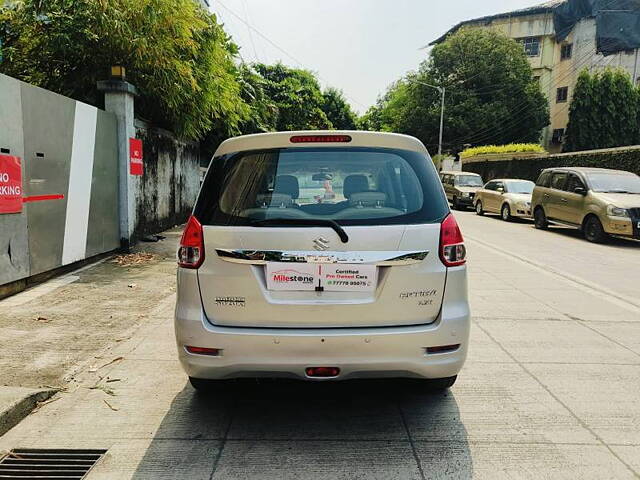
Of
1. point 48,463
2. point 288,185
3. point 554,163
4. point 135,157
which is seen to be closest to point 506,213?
point 554,163

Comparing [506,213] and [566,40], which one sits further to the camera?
[566,40]

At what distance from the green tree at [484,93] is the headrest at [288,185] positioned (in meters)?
42.9

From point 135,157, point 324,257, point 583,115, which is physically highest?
point 583,115

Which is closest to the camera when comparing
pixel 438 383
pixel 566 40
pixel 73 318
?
pixel 438 383

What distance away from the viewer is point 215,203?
124 inches

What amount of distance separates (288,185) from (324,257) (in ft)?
1.88

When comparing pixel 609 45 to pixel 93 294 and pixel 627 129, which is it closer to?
pixel 627 129

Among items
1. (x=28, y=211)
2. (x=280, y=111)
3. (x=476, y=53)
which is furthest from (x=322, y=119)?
(x=28, y=211)

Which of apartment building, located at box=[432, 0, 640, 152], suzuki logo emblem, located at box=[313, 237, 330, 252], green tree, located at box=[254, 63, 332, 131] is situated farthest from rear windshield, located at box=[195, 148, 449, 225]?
apartment building, located at box=[432, 0, 640, 152]

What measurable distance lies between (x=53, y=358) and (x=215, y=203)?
224 cm

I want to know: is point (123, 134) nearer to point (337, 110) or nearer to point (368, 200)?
point (368, 200)

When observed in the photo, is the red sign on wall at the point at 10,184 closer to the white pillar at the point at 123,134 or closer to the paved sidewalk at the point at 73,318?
the paved sidewalk at the point at 73,318

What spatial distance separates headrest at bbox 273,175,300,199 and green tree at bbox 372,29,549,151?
42.9 meters

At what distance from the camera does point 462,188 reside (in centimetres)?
2450
